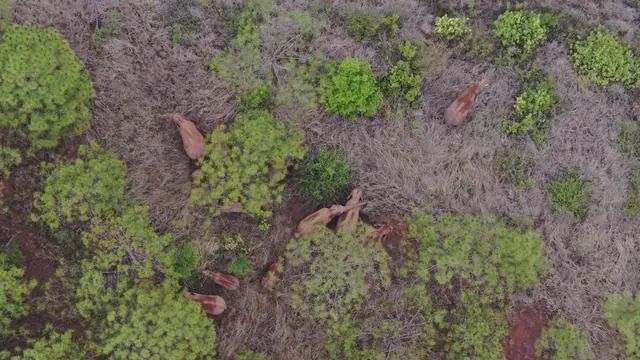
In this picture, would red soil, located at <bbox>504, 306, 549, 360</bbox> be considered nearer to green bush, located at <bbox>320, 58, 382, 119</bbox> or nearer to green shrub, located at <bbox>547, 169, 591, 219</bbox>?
green shrub, located at <bbox>547, 169, 591, 219</bbox>

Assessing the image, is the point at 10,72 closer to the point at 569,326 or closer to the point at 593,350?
the point at 569,326

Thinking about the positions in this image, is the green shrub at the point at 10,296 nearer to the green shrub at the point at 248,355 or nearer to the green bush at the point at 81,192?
the green bush at the point at 81,192

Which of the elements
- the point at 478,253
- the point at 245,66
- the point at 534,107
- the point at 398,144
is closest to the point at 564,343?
the point at 478,253

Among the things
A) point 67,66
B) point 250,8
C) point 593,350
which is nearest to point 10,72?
point 67,66

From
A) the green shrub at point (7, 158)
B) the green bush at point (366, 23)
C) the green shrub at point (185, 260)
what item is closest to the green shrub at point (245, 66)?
the green bush at point (366, 23)

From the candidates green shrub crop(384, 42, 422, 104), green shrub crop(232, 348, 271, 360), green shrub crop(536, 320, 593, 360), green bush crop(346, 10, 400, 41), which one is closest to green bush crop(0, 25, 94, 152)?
green shrub crop(232, 348, 271, 360)
